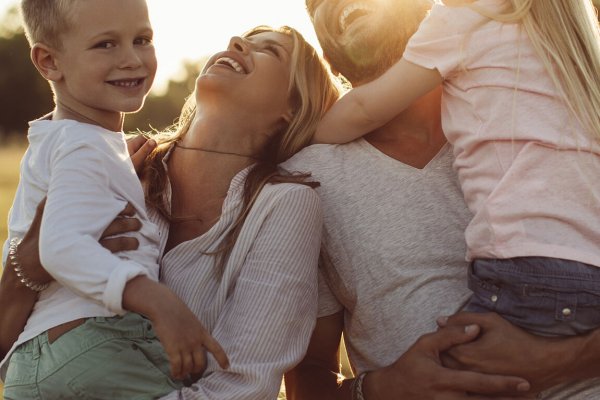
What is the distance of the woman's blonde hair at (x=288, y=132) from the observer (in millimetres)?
2971

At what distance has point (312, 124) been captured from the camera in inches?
129

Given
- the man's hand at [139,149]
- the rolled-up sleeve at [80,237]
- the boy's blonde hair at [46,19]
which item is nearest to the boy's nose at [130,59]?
the boy's blonde hair at [46,19]

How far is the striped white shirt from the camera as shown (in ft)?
8.59

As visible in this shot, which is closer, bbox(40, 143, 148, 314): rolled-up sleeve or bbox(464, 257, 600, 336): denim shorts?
bbox(40, 143, 148, 314): rolled-up sleeve

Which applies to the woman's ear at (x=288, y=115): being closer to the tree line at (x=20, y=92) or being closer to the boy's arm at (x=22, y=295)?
the boy's arm at (x=22, y=295)

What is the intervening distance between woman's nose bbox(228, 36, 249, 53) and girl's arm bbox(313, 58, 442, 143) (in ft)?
1.37

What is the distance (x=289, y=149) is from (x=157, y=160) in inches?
19.6

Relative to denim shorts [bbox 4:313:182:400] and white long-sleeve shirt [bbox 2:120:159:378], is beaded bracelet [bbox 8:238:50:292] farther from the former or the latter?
denim shorts [bbox 4:313:182:400]

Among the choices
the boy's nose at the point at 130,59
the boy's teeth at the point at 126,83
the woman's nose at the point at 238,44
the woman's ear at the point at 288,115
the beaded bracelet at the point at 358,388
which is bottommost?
the beaded bracelet at the point at 358,388

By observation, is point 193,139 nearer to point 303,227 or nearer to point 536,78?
point 303,227

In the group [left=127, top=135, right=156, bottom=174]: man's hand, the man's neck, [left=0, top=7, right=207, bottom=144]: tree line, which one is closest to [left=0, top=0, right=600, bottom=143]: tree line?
[left=0, top=7, right=207, bottom=144]: tree line

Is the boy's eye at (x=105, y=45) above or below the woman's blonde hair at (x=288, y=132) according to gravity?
above

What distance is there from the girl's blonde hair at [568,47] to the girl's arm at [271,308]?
0.83 m

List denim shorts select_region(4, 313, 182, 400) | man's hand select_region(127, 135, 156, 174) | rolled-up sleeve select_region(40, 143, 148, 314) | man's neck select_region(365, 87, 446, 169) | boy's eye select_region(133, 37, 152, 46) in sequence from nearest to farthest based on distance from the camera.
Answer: rolled-up sleeve select_region(40, 143, 148, 314)
denim shorts select_region(4, 313, 182, 400)
boy's eye select_region(133, 37, 152, 46)
man's neck select_region(365, 87, 446, 169)
man's hand select_region(127, 135, 156, 174)
